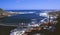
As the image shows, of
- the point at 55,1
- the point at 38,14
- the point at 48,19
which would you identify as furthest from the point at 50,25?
Answer: the point at 55,1

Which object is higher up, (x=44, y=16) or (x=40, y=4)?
(x=40, y=4)

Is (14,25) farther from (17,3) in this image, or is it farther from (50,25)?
(50,25)

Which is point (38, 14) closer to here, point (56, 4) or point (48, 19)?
point (48, 19)

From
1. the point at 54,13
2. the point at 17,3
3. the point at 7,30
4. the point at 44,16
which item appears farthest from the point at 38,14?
the point at 7,30

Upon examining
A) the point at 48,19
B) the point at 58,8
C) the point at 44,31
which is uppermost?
the point at 58,8

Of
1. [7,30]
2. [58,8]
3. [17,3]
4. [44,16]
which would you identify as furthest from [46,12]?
[7,30]

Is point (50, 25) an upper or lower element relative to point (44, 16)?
lower

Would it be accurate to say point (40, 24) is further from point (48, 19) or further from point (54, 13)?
point (54, 13)
